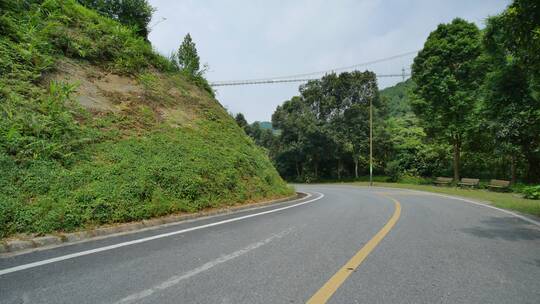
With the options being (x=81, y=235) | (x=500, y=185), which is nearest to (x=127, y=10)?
(x=81, y=235)

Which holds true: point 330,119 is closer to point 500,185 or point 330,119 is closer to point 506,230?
point 500,185

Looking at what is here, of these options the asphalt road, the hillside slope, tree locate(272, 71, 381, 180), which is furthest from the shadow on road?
tree locate(272, 71, 381, 180)

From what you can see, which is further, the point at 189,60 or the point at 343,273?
the point at 189,60

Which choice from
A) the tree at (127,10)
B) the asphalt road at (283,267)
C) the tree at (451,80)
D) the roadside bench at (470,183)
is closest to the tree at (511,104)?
the roadside bench at (470,183)

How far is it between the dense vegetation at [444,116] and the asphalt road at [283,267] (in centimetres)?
492

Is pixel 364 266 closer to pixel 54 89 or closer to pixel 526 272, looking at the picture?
pixel 526 272

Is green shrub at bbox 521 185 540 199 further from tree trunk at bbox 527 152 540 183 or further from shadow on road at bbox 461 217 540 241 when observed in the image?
tree trunk at bbox 527 152 540 183

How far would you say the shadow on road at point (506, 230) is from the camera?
5359 millimetres

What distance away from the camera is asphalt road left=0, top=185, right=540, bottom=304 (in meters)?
2.80

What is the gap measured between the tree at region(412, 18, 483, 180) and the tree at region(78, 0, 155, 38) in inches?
822

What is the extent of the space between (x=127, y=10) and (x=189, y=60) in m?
3.98

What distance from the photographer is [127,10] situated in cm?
1529

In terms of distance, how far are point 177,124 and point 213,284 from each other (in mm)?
8646

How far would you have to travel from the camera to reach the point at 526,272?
11.4 ft
